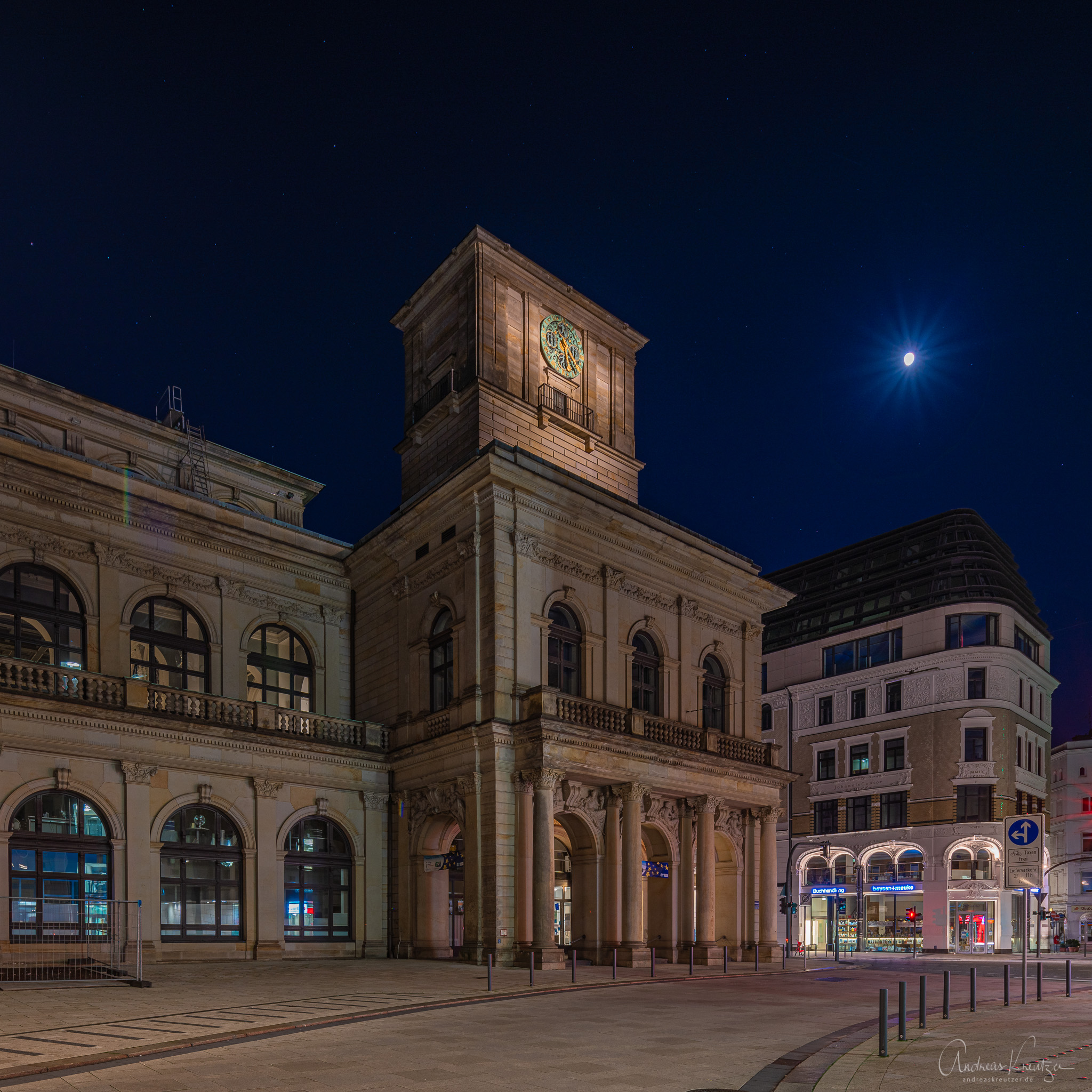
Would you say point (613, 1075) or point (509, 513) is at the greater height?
point (509, 513)

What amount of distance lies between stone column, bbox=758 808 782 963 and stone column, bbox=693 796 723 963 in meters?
1.77

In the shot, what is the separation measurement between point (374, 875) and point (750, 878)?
13017 millimetres

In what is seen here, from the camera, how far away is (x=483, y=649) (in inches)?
1176

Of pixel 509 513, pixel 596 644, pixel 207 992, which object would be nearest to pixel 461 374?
pixel 509 513

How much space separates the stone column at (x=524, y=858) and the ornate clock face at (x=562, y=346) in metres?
16.8

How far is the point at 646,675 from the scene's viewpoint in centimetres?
3509

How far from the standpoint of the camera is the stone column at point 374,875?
107 ft

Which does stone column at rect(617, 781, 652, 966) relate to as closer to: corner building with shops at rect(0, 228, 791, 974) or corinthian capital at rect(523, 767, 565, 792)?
corner building with shops at rect(0, 228, 791, 974)

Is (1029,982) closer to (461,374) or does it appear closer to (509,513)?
(509,513)

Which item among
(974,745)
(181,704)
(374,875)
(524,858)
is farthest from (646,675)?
(974,745)

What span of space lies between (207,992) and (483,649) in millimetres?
12152

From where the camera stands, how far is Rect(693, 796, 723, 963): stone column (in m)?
32.0

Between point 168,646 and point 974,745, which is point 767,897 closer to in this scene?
point 168,646

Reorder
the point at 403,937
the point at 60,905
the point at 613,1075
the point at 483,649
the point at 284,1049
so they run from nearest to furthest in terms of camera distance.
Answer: the point at 613,1075 < the point at 284,1049 < the point at 60,905 < the point at 483,649 < the point at 403,937
